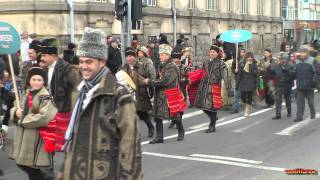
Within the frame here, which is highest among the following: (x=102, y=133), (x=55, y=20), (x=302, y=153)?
(x=55, y=20)

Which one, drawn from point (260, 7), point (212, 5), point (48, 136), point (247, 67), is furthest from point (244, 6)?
point (48, 136)

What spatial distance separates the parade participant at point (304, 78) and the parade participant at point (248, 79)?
1.36 meters

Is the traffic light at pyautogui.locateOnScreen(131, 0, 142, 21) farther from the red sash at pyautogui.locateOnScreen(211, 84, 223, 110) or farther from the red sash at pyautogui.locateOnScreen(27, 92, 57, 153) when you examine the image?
the red sash at pyautogui.locateOnScreen(27, 92, 57, 153)

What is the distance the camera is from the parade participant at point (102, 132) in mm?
3750

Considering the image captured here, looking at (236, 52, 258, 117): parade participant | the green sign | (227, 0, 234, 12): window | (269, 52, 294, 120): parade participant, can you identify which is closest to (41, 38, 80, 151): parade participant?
the green sign

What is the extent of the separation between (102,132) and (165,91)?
6.16m

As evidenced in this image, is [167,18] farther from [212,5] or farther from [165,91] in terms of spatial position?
[165,91]

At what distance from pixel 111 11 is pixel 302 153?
576 inches

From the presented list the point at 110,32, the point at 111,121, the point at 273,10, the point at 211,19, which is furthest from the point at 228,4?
the point at 111,121

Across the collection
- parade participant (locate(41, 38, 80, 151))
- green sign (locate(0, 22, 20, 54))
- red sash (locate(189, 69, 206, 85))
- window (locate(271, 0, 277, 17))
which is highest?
window (locate(271, 0, 277, 17))

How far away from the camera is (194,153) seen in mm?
8969

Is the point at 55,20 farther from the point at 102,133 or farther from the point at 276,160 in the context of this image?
the point at 102,133

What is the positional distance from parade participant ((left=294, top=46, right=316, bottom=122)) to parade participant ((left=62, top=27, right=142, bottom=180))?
30.4ft

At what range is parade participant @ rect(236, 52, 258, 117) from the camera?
13.8m
